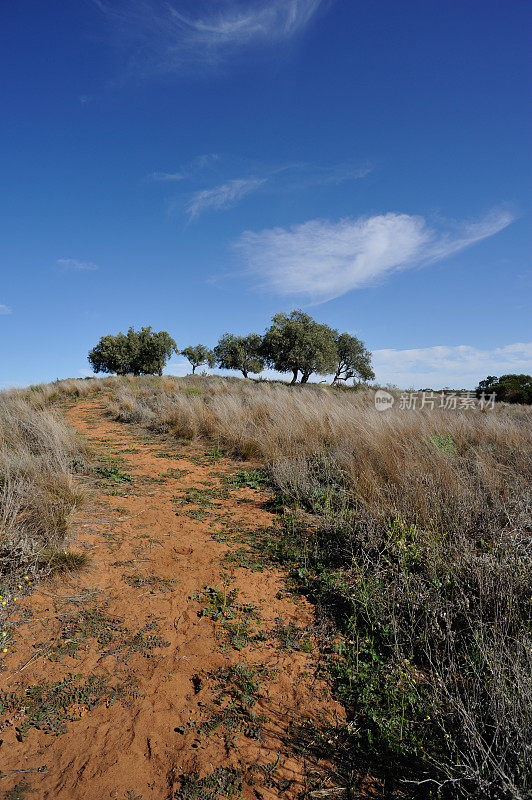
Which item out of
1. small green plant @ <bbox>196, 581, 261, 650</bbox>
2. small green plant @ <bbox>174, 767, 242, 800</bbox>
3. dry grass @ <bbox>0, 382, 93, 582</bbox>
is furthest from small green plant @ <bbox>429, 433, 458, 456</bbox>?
dry grass @ <bbox>0, 382, 93, 582</bbox>

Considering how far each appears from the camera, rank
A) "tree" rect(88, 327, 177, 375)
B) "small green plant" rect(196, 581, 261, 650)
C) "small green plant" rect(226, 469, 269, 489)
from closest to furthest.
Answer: "small green plant" rect(196, 581, 261, 650) < "small green plant" rect(226, 469, 269, 489) < "tree" rect(88, 327, 177, 375)

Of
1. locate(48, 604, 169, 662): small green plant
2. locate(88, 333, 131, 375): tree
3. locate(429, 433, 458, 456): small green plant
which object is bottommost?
locate(48, 604, 169, 662): small green plant

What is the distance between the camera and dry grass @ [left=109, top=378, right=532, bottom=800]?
5.65ft

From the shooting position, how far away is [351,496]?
4598 millimetres

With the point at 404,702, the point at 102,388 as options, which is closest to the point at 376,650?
the point at 404,702

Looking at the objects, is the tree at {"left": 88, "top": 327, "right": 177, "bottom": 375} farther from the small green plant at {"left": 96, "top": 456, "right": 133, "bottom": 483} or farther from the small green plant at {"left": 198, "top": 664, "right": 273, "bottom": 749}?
the small green plant at {"left": 198, "top": 664, "right": 273, "bottom": 749}

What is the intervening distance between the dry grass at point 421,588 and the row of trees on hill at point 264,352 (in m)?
26.4

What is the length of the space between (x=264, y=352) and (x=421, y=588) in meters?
33.4

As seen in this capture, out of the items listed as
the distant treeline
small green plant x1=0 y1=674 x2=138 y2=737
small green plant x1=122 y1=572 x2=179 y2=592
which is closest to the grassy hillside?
small green plant x1=122 y1=572 x2=179 y2=592

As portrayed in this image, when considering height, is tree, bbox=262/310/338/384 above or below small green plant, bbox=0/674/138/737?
above

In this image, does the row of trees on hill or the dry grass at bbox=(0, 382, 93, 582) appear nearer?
the dry grass at bbox=(0, 382, 93, 582)

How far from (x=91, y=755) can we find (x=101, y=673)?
1.55 feet

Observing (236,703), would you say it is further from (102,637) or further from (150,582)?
(150,582)

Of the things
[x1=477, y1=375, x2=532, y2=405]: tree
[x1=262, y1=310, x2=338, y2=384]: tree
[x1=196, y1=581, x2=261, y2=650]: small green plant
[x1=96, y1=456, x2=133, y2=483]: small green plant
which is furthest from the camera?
[x1=262, y1=310, x2=338, y2=384]: tree
